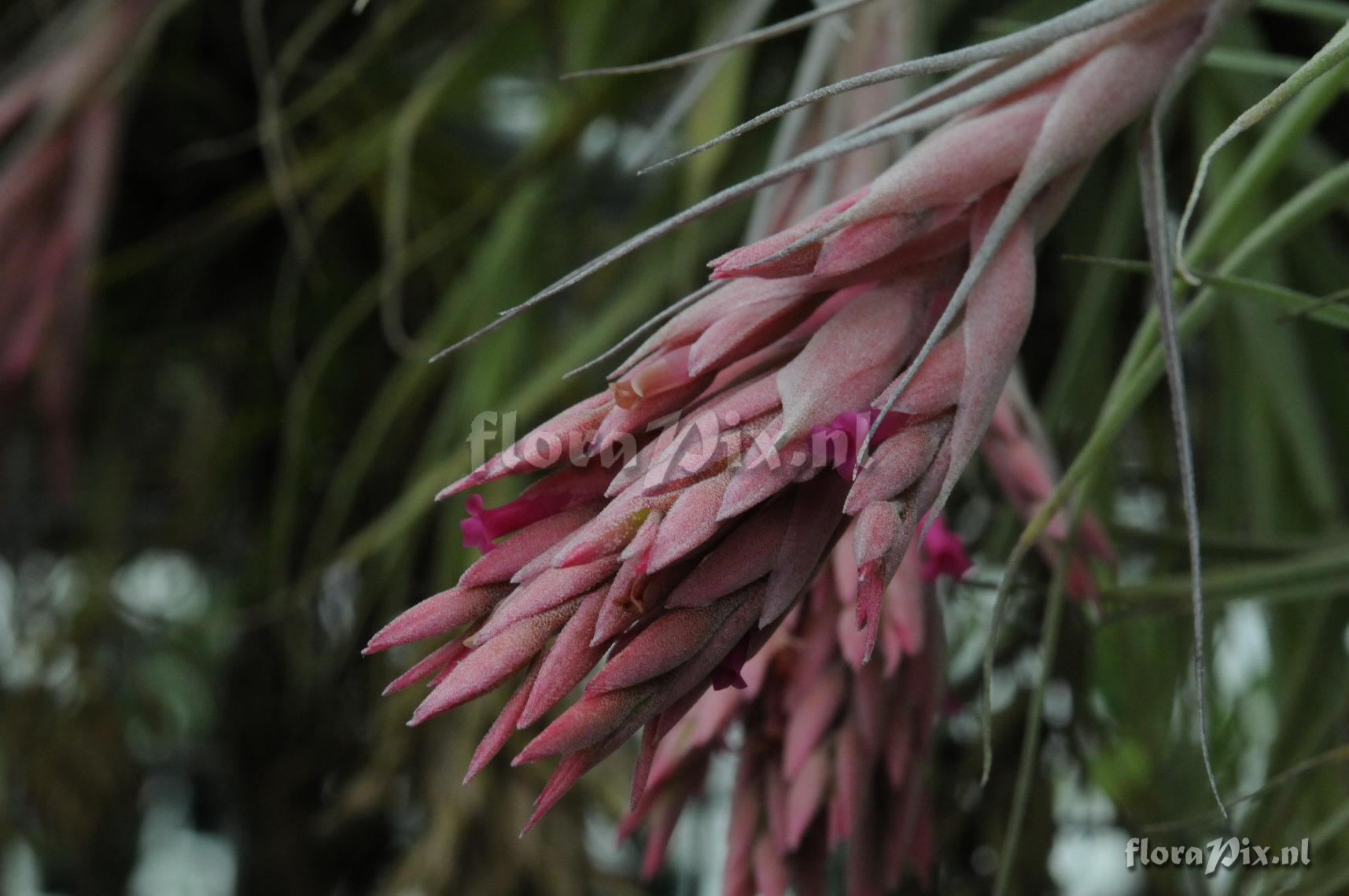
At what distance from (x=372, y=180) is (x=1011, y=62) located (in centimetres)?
53

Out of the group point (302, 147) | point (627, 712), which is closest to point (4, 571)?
point (302, 147)

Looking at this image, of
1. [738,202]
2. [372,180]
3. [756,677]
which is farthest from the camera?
[372,180]

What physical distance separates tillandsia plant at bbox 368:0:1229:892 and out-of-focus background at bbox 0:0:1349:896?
9cm

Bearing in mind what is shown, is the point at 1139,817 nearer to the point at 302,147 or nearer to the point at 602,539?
the point at 602,539

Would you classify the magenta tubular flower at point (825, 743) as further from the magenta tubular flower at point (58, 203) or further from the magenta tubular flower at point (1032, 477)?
the magenta tubular flower at point (58, 203)

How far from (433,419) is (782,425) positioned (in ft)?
2.16

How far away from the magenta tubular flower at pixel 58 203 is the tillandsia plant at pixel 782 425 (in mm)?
544

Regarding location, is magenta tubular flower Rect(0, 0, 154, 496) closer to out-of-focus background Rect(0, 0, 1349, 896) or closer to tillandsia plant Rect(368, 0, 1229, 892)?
out-of-focus background Rect(0, 0, 1349, 896)

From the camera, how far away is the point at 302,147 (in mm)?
835

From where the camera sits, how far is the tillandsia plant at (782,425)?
0.64 feet
